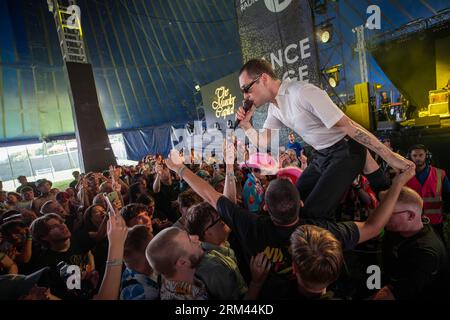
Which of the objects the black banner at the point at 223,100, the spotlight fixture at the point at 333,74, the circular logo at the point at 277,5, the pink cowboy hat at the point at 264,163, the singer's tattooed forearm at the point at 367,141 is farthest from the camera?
the black banner at the point at 223,100

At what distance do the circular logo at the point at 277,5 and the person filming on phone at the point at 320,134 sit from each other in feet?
12.1

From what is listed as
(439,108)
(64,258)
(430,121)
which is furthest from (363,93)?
(64,258)

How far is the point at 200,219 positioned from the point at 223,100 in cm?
674

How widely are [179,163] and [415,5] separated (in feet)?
41.0

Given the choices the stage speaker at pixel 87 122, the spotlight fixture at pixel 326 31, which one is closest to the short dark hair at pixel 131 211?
the stage speaker at pixel 87 122

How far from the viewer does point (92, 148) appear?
22.8ft

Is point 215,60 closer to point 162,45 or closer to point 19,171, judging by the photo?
point 162,45

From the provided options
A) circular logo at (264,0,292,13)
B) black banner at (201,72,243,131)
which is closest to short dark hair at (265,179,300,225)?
circular logo at (264,0,292,13)

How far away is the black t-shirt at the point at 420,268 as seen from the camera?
1239 millimetres

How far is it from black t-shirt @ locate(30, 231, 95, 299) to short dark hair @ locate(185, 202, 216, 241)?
0.82m

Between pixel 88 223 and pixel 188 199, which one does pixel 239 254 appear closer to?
pixel 188 199

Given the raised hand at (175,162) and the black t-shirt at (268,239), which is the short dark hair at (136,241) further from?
the black t-shirt at (268,239)
